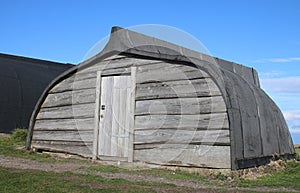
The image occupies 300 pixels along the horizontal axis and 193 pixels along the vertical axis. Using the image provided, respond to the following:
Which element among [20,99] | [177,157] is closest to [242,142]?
[177,157]

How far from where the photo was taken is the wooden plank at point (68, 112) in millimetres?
11352

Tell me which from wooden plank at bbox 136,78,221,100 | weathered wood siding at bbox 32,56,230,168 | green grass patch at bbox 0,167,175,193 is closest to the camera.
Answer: green grass patch at bbox 0,167,175,193

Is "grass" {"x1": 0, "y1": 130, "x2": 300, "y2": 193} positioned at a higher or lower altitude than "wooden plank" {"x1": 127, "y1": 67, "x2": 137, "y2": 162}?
lower

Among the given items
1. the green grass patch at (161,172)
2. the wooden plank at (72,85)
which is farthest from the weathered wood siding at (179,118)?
the wooden plank at (72,85)

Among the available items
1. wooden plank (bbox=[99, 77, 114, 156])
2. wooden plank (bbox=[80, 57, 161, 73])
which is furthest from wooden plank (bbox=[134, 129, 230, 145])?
wooden plank (bbox=[80, 57, 161, 73])

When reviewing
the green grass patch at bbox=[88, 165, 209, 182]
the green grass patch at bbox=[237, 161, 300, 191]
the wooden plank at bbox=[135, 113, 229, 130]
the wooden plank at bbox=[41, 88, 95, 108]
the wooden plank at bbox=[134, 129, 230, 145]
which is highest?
the wooden plank at bbox=[41, 88, 95, 108]

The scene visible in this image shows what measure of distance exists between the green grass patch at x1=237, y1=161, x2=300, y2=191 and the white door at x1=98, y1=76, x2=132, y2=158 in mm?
3612

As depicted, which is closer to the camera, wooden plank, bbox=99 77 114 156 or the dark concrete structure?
wooden plank, bbox=99 77 114 156

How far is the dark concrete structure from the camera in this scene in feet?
61.8

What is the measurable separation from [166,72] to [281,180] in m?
3.91

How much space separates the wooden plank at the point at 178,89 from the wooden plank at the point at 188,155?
4.23 ft

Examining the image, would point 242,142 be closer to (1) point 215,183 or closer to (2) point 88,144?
(1) point 215,183

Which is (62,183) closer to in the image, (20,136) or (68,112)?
(68,112)

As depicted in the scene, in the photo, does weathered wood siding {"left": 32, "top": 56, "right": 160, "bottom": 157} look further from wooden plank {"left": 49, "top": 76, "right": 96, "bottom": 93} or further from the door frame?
the door frame
